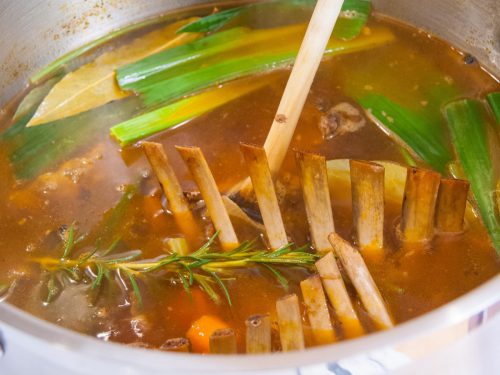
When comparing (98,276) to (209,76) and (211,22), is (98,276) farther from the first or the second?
(211,22)

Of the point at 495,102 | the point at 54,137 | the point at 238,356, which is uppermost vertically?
the point at 238,356

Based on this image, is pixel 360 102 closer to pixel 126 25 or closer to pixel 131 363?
pixel 126 25

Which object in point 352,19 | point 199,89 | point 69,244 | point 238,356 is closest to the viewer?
point 238,356

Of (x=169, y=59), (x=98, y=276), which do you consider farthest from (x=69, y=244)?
(x=169, y=59)

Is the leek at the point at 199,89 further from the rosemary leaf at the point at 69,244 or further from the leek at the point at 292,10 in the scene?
the rosemary leaf at the point at 69,244

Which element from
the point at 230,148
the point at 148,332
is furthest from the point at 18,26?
the point at 148,332
